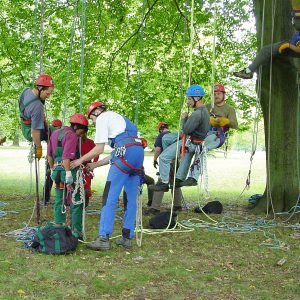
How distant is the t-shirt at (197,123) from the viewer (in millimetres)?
7098

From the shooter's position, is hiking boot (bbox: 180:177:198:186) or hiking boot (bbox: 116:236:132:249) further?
hiking boot (bbox: 180:177:198:186)

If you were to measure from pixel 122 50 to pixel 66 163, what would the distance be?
898 cm

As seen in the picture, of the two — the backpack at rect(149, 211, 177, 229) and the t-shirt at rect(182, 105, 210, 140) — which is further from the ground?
the t-shirt at rect(182, 105, 210, 140)

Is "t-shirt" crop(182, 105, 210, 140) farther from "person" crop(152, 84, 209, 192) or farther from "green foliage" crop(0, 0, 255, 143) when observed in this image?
"green foliage" crop(0, 0, 255, 143)

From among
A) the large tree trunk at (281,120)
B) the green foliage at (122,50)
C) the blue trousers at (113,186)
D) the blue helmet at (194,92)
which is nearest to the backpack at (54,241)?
the blue trousers at (113,186)

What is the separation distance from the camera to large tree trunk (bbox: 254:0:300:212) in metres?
8.58

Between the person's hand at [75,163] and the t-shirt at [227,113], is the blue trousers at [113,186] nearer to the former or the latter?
the person's hand at [75,163]

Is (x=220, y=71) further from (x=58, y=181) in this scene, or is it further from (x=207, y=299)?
(x=207, y=299)

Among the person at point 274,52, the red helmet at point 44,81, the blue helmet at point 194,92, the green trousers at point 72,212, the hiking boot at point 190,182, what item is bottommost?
the green trousers at point 72,212

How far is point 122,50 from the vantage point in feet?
47.0

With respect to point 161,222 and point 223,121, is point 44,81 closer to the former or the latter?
point 161,222

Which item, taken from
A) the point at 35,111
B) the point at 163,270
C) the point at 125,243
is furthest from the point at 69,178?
the point at 163,270

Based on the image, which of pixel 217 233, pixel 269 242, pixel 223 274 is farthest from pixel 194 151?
pixel 223 274

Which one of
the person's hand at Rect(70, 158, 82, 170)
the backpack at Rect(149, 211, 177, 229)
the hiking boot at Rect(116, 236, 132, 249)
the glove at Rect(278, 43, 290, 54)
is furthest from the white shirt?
the glove at Rect(278, 43, 290, 54)
